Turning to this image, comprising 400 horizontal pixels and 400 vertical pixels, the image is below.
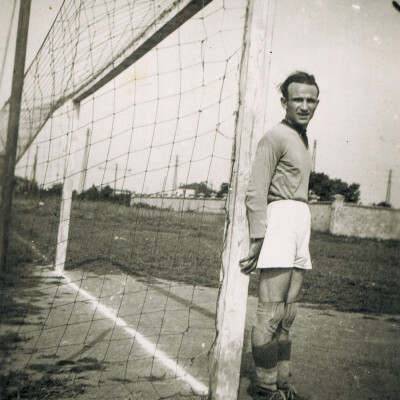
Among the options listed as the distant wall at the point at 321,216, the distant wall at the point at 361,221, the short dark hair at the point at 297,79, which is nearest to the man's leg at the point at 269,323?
the short dark hair at the point at 297,79

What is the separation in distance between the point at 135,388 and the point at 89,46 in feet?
11.0

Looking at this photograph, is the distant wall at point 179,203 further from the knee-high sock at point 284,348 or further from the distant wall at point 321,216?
the distant wall at point 321,216

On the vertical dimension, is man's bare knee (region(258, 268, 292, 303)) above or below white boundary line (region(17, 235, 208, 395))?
above

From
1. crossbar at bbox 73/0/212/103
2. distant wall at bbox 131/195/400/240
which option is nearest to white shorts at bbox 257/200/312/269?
crossbar at bbox 73/0/212/103

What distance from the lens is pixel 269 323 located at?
255 centimetres

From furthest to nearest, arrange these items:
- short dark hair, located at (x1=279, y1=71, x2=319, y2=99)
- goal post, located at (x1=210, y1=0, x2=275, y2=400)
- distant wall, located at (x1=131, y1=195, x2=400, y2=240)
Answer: distant wall, located at (x1=131, y1=195, x2=400, y2=240)
short dark hair, located at (x1=279, y1=71, x2=319, y2=99)
goal post, located at (x1=210, y1=0, x2=275, y2=400)

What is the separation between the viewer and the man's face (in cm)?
273

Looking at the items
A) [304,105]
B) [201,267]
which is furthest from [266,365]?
[201,267]

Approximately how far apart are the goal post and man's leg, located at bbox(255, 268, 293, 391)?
0.18m

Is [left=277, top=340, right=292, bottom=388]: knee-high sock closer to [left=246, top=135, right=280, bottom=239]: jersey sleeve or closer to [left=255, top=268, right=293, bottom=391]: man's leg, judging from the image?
[left=255, top=268, right=293, bottom=391]: man's leg

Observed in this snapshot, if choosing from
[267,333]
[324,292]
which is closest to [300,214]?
[267,333]

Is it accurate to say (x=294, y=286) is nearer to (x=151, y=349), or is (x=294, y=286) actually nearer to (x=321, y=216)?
(x=151, y=349)

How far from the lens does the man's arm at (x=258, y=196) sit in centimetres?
242

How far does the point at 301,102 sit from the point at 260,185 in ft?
2.27
